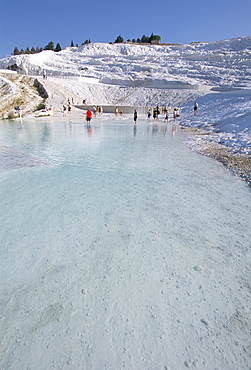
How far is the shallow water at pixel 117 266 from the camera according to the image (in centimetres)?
178

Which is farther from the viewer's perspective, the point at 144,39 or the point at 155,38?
the point at 144,39

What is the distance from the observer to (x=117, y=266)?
2.61 metres

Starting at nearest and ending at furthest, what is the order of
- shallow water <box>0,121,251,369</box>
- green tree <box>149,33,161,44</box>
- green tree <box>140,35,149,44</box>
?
shallow water <box>0,121,251,369</box> < green tree <box>149,33,161,44</box> < green tree <box>140,35,149,44</box>

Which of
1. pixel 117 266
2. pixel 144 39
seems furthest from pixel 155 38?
pixel 117 266

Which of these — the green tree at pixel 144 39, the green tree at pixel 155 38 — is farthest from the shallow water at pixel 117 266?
the green tree at pixel 144 39

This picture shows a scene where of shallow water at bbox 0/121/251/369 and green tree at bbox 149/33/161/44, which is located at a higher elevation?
green tree at bbox 149/33/161/44

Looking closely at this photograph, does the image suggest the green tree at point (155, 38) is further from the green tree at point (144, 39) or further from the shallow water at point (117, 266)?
the shallow water at point (117, 266)

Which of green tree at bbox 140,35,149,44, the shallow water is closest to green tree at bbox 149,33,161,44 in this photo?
green tree at bbox 140,35,149,44

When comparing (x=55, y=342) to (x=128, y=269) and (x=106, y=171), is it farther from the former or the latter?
(x=106, y=171)

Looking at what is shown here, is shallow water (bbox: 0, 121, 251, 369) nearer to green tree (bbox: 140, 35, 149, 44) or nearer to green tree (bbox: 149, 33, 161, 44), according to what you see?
green tree (bbox: 149, 33, 161, 44)

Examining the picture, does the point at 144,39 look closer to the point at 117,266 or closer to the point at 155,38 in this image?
the point at 155,38

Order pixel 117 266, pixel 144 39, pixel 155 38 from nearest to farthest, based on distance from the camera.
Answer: pixel 117 266, pixel 155 38, pixel 144 39

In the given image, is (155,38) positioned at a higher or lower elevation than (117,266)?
higher

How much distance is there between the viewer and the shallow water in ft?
5.84
